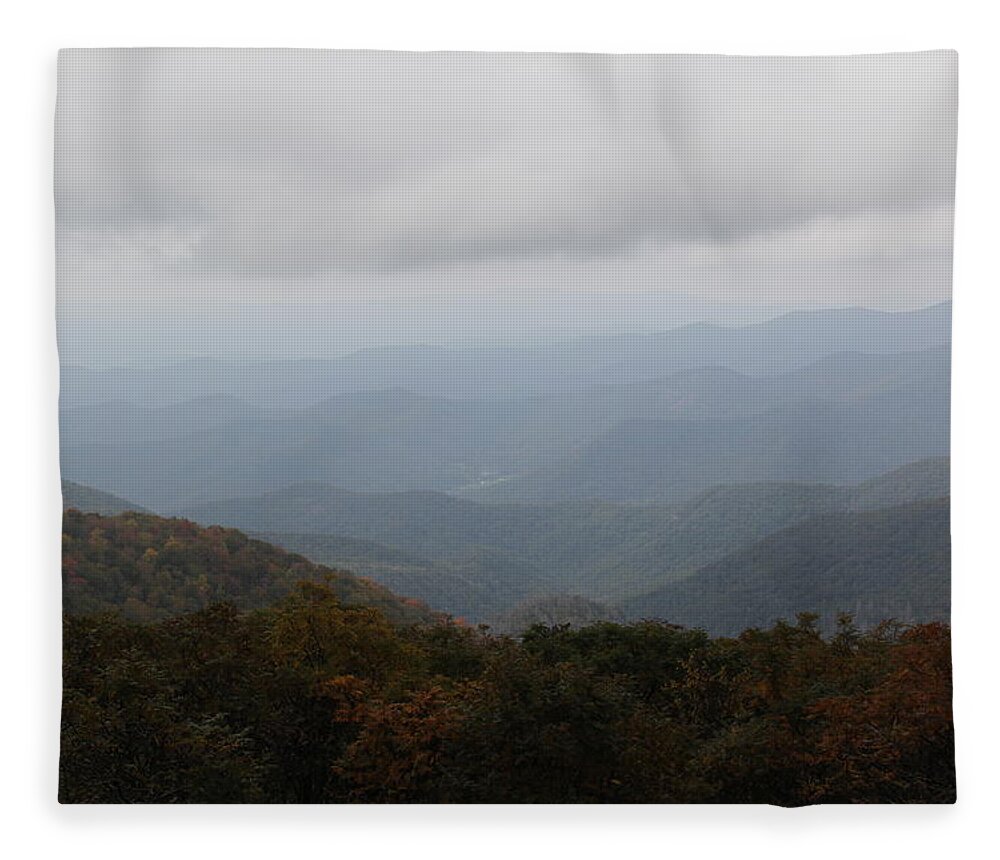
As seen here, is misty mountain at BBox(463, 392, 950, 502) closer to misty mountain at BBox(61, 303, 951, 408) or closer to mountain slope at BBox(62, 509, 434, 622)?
misty mountain at BBox(61, 303, 951, 408)

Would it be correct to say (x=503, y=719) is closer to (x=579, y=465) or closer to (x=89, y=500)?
(x=579, y=465)

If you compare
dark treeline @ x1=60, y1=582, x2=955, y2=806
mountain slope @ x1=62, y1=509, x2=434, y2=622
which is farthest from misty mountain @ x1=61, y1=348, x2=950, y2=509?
dark treeline @ x1=60, y1=582, x2=955, y2=806

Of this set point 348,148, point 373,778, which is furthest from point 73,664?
point 348,148

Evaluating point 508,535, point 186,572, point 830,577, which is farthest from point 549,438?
point 186,572

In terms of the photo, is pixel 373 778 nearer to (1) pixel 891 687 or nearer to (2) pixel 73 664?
(2) pixel 73 664

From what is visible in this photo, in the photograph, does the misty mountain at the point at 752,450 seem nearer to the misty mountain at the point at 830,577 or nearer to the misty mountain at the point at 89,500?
the misty mountain at the point at 830,577

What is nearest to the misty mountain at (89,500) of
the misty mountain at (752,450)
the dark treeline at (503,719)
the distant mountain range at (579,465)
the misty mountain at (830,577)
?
the distant mountain range at (579,465)
